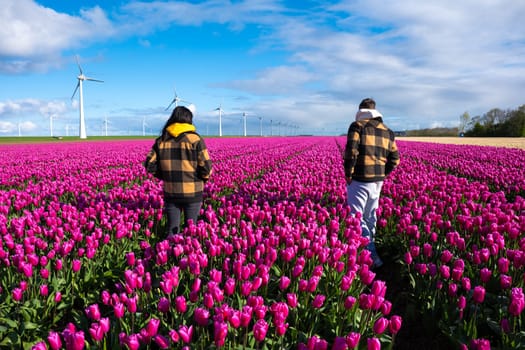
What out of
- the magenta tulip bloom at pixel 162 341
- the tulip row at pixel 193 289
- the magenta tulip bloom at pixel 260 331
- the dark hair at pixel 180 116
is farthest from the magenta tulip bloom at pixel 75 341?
the dark hair at pixel 180 116

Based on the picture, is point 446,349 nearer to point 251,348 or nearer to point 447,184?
point 251,348

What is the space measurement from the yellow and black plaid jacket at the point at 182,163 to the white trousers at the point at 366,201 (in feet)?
7.87

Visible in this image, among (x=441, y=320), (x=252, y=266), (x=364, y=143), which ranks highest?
(x=364, y=143)

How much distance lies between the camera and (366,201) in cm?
603

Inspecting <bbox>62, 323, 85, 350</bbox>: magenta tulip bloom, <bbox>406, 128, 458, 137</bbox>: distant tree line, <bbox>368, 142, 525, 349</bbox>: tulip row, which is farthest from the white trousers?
<bbox>406, 128, 458, 137</bbox>: distant tree line

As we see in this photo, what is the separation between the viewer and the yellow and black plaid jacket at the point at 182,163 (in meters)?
5.31

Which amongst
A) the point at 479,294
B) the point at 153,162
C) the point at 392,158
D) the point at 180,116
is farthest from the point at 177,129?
the point at 479,294

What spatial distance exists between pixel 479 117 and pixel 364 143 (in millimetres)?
118959

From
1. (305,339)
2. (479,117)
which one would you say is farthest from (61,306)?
(479,117)

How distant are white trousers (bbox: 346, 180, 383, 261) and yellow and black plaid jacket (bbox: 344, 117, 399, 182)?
127 millimetres

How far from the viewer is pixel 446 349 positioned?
11.8 ft

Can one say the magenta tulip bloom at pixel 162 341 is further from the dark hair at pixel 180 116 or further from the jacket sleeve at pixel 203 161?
the dark hair at pixel 180 116

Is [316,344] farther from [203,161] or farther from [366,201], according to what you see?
[366,201]

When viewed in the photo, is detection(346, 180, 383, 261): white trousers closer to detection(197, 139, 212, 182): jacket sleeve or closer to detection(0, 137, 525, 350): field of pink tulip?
detection(0, 137, 525, 350): field of pink tulip
